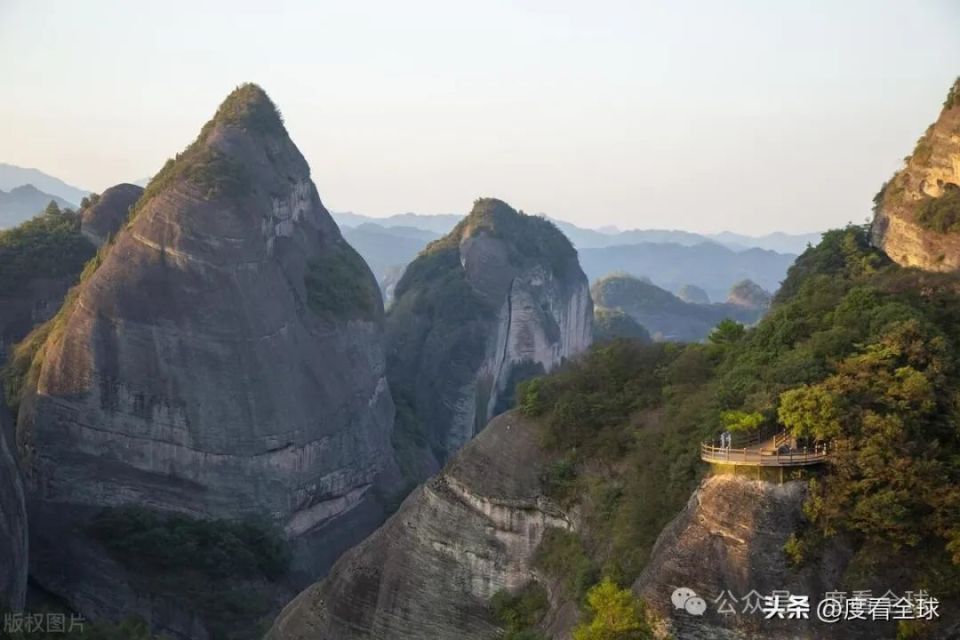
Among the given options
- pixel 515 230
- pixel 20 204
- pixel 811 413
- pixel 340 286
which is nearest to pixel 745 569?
pixel 811 413

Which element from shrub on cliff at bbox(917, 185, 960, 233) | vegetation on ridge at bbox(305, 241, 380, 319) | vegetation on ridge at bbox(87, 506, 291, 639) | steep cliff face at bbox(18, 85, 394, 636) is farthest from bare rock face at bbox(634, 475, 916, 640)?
vegetation on ridge at bbox(305, 241, 380, 319)

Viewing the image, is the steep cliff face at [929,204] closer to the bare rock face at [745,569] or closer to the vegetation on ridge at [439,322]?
the bare rock face at [745,569]

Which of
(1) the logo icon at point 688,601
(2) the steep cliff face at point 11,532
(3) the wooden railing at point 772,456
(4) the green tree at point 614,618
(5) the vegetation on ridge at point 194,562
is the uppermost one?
(3) the wooden railing at point 772,456

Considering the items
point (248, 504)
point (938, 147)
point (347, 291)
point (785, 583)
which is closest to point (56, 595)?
point (248, 504)

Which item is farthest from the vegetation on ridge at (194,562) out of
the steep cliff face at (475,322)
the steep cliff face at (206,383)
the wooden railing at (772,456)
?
the wooden railing at (772,456)

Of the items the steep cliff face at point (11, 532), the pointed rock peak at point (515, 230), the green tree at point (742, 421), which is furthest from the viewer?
the pointed rock peak at point (515, 230)

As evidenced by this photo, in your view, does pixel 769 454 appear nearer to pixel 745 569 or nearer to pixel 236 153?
pixel 745 569
